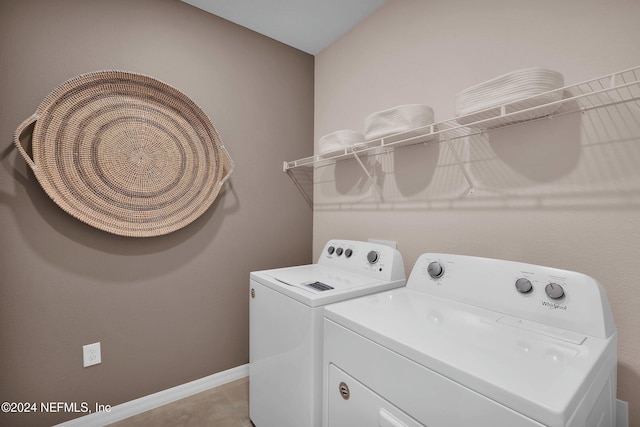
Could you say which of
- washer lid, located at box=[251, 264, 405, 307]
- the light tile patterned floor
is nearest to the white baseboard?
the light tile patterned floor

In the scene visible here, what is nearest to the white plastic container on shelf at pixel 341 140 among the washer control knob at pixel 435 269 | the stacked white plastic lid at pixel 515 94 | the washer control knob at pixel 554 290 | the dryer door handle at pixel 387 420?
the stacked white plastic lid at pixel 515 94

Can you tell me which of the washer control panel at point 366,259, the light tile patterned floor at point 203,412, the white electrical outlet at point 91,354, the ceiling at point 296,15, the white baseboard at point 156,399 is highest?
the ceiling at point 296,15

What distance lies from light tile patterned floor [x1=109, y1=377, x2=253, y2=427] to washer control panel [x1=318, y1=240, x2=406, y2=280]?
99 centimetres

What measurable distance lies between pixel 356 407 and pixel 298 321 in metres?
0.38

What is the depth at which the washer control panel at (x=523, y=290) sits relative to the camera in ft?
2.74

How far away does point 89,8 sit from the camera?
1.50 m

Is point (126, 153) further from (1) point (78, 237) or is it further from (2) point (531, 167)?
(2) point (531, 167)

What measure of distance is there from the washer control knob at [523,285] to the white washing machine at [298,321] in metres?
0.55

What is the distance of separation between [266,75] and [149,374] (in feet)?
6.99

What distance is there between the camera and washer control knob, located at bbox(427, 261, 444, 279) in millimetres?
1199

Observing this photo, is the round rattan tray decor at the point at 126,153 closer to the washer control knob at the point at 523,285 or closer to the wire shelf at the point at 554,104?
the wire shelf at the point at 554,104

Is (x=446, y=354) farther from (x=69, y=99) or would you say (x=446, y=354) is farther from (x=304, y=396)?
(x=69, y=99)

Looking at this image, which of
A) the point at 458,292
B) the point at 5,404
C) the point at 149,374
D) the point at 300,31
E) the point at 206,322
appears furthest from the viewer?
the point at 300,31

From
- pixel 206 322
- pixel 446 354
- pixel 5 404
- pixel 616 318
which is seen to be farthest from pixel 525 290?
pixel 5 404
